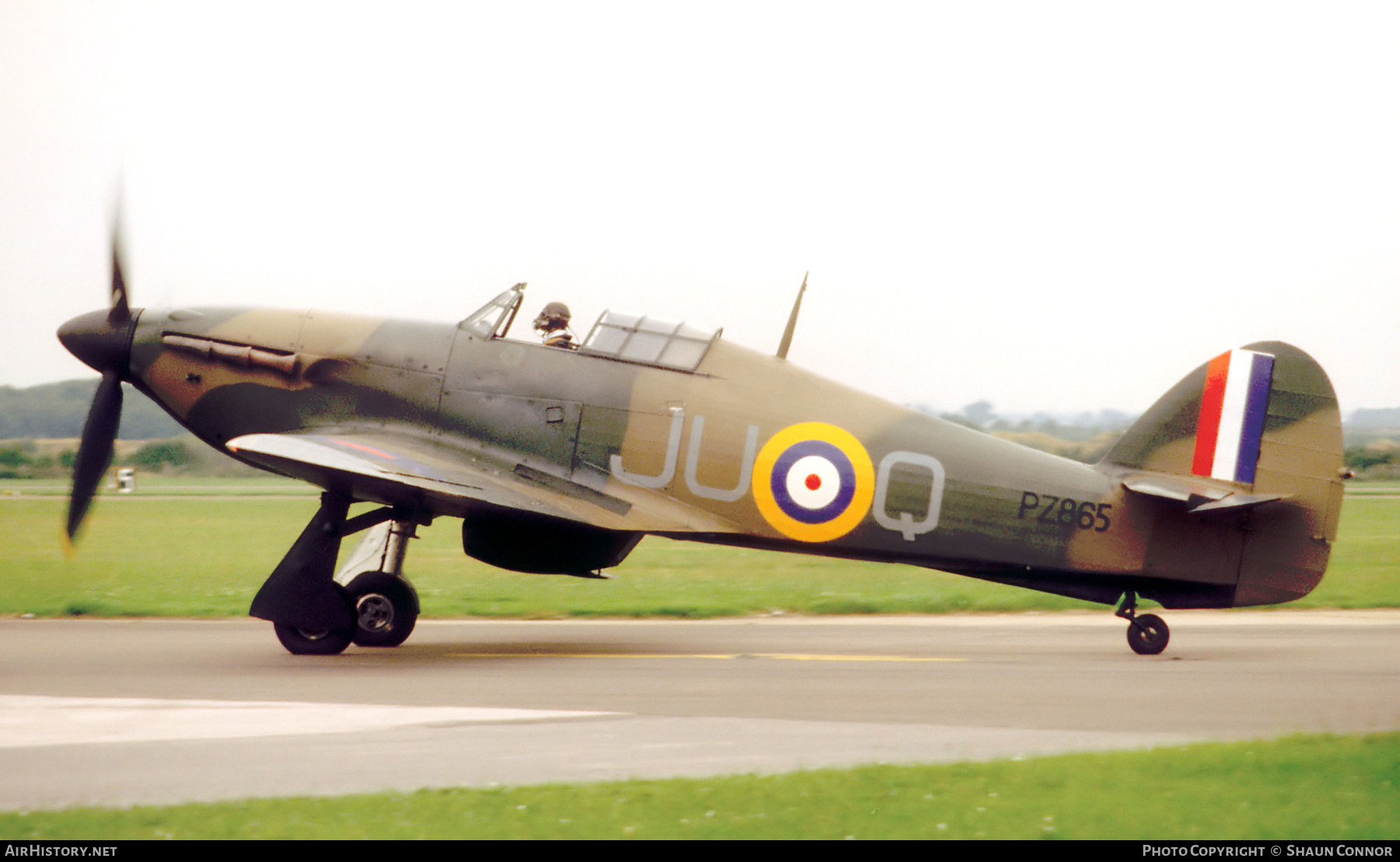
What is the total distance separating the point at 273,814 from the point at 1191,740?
441 cm

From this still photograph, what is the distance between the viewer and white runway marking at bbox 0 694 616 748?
6.32 metres

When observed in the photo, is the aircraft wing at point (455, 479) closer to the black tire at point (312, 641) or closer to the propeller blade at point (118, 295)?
the black tire at point (312, 641)

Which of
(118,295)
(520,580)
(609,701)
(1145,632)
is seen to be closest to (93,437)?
(118,295)

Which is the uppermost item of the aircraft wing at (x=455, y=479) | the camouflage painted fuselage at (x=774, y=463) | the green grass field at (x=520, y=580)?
the camouflage painted fuselage at (x=774, y=463)

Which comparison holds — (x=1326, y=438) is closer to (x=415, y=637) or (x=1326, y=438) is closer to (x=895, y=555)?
(x=895, y=555)

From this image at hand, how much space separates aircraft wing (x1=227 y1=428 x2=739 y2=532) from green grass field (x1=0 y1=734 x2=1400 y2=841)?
13.1 feet

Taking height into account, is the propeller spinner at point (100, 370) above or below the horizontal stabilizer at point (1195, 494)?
below

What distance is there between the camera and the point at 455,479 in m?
8.95

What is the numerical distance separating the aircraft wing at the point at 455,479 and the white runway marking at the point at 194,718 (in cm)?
191

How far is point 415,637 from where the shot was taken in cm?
1067

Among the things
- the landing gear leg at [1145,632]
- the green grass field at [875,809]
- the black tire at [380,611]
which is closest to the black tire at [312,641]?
the black tire at [380,611]

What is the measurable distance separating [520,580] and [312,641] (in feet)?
22.6

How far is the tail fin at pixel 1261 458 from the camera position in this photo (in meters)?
9.05
